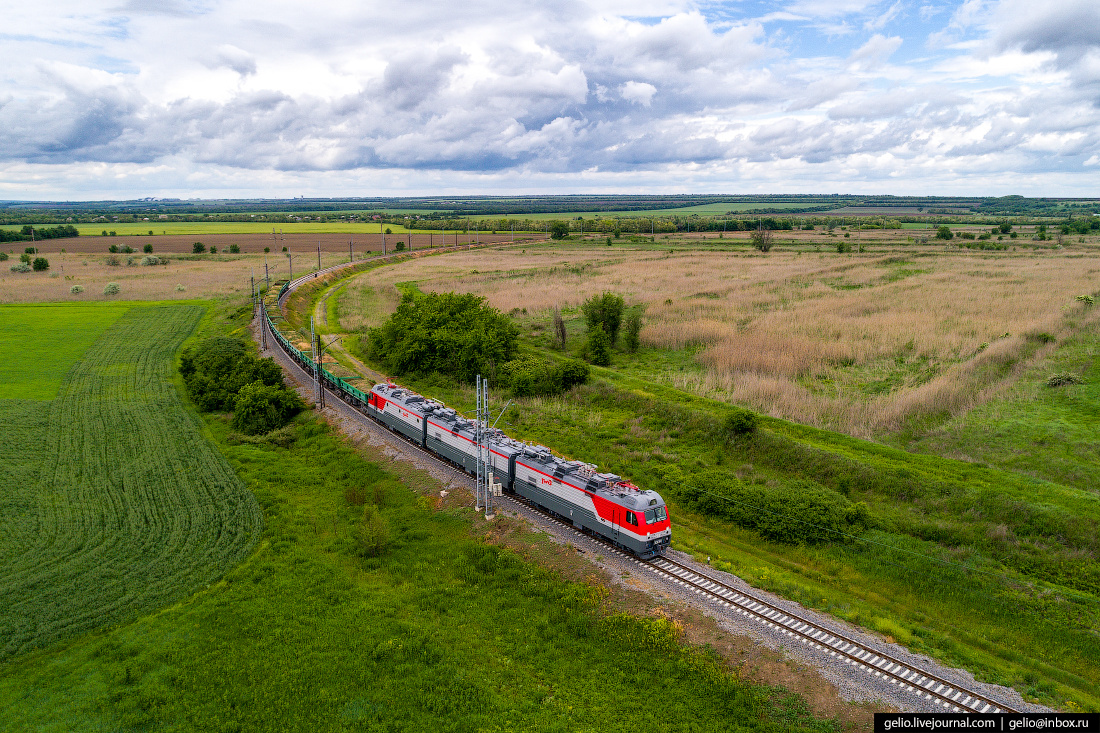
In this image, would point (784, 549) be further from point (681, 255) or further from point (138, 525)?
point (681, 255)

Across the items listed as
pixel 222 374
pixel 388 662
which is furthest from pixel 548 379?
pixel 388 662

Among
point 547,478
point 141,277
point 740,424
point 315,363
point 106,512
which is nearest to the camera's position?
point 547,478

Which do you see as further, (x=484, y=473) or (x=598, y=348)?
(x=598, y=348)

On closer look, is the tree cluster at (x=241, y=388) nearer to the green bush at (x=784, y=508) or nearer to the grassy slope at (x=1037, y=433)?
the green bush at (x=784, y=508)

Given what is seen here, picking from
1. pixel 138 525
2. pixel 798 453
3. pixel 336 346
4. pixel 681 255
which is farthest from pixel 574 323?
pixel 681 255

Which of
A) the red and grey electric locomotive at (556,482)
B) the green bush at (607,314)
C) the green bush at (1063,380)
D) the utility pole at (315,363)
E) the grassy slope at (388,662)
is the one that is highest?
the green bush at (607,314)

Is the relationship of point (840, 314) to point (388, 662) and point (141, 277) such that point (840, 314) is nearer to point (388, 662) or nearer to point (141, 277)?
point (388, 662)

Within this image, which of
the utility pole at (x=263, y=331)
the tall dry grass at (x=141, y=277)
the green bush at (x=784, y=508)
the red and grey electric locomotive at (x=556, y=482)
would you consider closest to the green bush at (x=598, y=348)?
the red and grey electric locomotive at (x=556, y=482)
